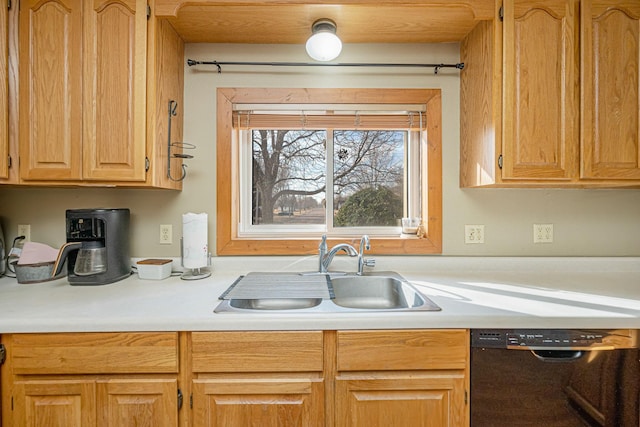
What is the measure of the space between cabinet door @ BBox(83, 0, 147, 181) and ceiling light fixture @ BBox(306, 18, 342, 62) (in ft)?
2.37

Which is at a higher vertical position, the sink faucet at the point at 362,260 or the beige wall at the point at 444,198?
the beige wall at the point at 444,198

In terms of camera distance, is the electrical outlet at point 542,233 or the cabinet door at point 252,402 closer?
the cabinet door at point 252,402

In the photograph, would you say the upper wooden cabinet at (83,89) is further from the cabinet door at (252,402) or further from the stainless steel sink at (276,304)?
the cabinet door at (252,402)

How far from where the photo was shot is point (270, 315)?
3.55ft

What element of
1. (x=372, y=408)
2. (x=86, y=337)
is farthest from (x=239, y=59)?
(x=372, y=408)

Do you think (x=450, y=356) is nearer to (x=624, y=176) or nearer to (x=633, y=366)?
(x=633, y=366)

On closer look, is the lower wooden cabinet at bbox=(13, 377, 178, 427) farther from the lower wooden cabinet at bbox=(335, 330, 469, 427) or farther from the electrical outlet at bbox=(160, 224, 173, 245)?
the electrical outlet at bbox=(160, 224, 173, 245)

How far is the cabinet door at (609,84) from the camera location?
1.41 meters

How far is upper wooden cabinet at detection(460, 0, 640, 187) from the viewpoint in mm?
1404

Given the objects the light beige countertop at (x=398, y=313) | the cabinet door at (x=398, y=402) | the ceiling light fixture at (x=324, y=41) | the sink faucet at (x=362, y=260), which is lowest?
the cabinet door at (x=398, y=402)

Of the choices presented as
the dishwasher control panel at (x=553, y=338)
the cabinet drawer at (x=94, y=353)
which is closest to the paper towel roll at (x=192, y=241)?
the cabinet drawer at (x=94, y=353)

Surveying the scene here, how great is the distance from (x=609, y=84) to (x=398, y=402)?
1583mm

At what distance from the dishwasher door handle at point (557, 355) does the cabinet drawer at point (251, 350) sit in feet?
2.41

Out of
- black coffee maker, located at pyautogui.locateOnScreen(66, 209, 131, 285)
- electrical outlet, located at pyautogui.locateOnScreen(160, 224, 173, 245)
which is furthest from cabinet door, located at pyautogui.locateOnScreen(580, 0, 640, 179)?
black coffee maker, located at pyautogui.locateOnScreen(66, 209, 131, 285)
